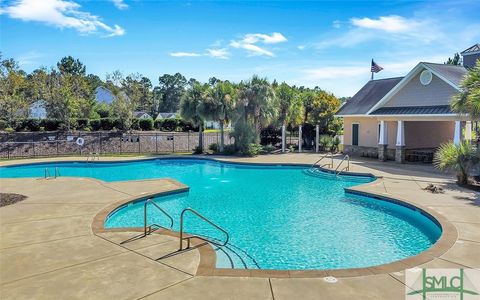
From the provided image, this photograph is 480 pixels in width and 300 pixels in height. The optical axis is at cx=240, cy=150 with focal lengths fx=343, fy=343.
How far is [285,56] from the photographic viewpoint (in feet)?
69.1

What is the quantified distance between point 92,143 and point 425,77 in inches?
902

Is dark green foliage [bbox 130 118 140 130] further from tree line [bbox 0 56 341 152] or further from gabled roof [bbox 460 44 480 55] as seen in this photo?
gabled roof [bbox 460 44 480 55]

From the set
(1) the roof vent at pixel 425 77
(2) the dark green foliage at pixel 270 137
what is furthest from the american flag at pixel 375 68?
(2) the dark green foliage at pixel 270 137

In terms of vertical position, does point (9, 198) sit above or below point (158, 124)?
below

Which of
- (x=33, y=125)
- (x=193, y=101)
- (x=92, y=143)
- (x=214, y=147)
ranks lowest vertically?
(x=214, y=147)

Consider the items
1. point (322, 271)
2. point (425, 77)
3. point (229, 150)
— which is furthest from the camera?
point (229, 150)

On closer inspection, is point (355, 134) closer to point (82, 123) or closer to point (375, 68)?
point (375, 68)

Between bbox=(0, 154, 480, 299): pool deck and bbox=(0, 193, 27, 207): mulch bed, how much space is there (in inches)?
13.9

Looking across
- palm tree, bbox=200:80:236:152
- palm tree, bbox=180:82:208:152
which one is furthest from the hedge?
palm tree, bbox=200:80:236:152

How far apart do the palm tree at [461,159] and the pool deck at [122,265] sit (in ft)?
10.4

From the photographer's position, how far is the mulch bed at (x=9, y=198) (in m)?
10.1

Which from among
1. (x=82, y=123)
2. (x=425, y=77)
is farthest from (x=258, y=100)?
(x=82, y=123)

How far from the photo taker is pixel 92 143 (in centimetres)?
2603

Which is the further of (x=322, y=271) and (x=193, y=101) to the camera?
(x=193, y=101)
